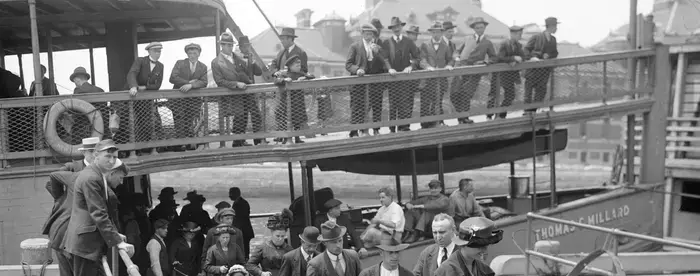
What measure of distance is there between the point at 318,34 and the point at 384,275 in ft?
140

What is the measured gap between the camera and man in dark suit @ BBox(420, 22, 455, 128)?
32.9 ft

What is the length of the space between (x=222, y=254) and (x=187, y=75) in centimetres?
223

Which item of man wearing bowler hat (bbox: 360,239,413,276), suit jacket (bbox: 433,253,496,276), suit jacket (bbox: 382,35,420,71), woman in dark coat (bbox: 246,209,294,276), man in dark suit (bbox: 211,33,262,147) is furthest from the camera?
suit jacket (bbox: 382,35,420,71)

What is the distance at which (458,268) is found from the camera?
15.3 ft

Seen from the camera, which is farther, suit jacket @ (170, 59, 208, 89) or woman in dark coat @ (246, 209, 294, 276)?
suit jacket @ (170, 59, 208, 89)

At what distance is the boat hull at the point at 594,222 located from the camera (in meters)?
10.5

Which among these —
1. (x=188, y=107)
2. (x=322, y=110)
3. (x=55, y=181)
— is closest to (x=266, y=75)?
(x=322, y=110)

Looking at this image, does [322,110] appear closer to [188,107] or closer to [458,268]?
[188,107]

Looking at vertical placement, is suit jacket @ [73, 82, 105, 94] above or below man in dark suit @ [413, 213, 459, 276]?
above

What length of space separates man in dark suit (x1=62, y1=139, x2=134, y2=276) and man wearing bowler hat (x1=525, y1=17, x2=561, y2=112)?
7.27 metres

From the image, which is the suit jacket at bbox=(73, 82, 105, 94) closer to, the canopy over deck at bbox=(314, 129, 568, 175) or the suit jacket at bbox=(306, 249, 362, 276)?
the suit jacket at bbox=(306, 249, 362, 276)

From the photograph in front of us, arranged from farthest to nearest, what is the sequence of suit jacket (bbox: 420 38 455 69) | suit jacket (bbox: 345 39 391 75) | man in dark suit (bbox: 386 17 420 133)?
suit jacket (bbox: 420 38 455 69) → man in dark suit (bbox: 386 17 420 133) → suit jacket (bbox: 345 39 391 75)

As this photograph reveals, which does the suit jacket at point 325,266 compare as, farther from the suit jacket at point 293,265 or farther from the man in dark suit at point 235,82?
the man in dark suit at point 235,82

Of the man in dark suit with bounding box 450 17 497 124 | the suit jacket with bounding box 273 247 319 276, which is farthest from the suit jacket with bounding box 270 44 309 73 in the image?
the suit jacket with bounding box 273 247 319 276
